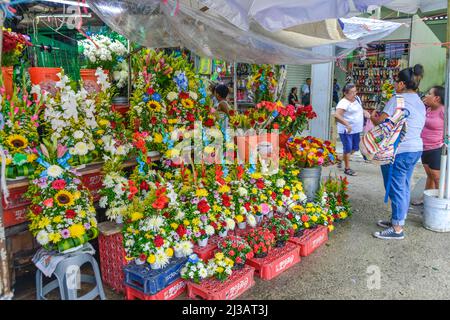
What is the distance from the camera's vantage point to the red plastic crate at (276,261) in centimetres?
326

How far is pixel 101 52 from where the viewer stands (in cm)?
363

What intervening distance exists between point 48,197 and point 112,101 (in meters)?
1.43

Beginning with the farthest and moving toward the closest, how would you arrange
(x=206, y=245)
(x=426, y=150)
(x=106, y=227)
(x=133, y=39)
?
1. (x=426, y=150)
2. (x=133, y=39)
3. (x=206, y=245)
4. (x=106, y=227)

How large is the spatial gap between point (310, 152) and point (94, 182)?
7.92 ft

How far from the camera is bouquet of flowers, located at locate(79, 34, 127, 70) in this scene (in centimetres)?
360

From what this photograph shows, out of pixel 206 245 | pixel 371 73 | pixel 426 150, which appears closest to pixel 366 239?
pixel 426 150

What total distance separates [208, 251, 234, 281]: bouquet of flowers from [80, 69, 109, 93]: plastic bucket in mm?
1893

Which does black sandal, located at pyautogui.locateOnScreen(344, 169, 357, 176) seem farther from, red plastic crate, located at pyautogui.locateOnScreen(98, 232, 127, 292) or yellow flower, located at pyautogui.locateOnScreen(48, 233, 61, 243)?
yellow flower, located at pyautogui.locateOnScreen(48, 233, 61, 243)

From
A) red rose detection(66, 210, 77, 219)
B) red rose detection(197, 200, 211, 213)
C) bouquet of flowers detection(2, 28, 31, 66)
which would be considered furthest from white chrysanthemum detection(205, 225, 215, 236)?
bouquet of flowers detection(2, 28, 31, 66)

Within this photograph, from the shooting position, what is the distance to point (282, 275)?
11.1ft

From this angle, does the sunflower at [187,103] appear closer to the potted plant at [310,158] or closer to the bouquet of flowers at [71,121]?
the bouquet of flowers at [71,121]

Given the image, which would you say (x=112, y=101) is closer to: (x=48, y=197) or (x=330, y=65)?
(x=48, y=197)

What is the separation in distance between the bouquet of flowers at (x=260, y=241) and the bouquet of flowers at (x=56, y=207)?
1426 millimetres

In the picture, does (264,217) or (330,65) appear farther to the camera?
(330,65)
